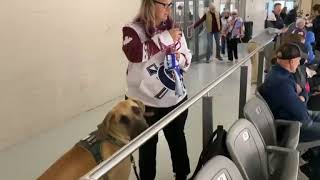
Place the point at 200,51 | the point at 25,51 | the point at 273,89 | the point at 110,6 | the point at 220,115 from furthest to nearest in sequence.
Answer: the point at 200,51, the point at 110,6, the point at 220,115, the point at 25,51, the point at 273,89

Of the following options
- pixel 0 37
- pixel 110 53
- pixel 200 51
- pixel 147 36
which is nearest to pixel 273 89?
pixel 147 36

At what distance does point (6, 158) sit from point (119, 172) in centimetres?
214

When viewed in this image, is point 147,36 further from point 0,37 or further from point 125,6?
point 125,6

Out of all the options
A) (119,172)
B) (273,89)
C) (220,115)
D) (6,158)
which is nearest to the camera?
(119,172)

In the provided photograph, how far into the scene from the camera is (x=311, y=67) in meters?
4.72

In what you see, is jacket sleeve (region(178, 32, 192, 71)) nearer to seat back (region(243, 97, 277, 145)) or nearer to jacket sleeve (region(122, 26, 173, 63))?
jacket sleeve (region(122, 26, 173, 63))

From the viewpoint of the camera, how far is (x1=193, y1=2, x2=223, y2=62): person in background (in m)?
8.86

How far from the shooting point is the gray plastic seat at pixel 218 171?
1.36m

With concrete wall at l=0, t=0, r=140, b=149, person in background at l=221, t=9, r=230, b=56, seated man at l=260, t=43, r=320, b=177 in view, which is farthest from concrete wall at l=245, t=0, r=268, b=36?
seated man at l=260, t=43, r=320, b=177

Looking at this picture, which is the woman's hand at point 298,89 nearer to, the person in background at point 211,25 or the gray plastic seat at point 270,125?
the gray plastic seat at point 270,125

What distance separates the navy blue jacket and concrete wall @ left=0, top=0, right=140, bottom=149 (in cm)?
264

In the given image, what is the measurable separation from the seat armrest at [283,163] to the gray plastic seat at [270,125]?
0.44ft

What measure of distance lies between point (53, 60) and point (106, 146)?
2817 mm

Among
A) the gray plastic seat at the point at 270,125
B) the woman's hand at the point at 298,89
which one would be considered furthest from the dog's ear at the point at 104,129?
the woman's hand at the point at 298,89
